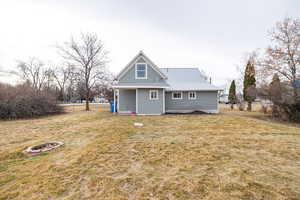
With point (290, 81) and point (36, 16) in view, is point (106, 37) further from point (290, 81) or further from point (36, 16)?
point (290, 81)

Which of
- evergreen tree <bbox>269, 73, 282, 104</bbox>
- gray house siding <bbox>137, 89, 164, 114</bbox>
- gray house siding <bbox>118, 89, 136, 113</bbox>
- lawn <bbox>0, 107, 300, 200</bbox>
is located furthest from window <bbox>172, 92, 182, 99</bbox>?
lawn <bbox>0, 107, 300, 200</bbox>

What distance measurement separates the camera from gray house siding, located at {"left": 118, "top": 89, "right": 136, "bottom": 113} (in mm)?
13156

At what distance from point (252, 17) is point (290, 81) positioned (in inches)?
355

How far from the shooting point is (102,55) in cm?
1933

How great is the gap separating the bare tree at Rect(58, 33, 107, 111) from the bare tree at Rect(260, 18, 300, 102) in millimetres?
20611

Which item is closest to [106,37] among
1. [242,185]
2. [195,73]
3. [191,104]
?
[195,73]

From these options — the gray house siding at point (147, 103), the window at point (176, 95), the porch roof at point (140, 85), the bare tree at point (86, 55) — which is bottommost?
the gray house siding at point (147, 103)

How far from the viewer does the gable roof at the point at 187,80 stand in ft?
46.0

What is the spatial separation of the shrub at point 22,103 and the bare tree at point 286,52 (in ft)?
78.1

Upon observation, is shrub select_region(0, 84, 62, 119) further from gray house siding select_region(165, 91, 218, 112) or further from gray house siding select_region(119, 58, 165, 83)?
gray house siding select_region(165, 91, 218, 112)

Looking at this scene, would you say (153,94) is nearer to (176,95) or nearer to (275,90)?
(176,95)

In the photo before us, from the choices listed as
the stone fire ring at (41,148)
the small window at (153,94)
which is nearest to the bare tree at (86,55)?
the small window at (153,94)

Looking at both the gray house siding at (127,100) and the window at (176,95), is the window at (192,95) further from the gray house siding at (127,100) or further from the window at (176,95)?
the gray house siding at (127,100)

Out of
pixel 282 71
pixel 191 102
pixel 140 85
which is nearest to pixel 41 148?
pixel 140 85
